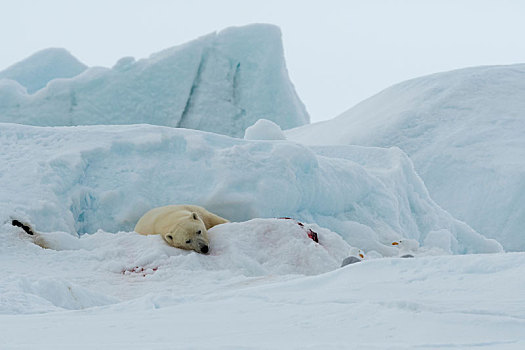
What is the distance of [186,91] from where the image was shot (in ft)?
46.0

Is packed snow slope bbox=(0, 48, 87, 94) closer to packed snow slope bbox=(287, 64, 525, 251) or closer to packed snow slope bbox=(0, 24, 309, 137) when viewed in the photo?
packed snow slope bbox=(0, 24, 309, 137)

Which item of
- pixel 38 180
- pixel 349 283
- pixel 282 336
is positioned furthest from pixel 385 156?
pixel 282 336

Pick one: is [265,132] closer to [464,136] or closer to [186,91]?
[464,136]

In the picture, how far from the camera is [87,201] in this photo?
236 inches

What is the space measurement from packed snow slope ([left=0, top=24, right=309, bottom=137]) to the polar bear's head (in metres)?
8.86

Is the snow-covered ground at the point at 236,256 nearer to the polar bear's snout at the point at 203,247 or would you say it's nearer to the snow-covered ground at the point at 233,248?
the snow-covered ground at the point at 233,248

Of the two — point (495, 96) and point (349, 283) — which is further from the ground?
point (349, 283)

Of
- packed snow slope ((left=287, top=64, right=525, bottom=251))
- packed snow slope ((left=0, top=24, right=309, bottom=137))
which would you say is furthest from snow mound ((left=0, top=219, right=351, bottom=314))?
packed snow slope ((left=0, top=24, right=309, bottom=137))

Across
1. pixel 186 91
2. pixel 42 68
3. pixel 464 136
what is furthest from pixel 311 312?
pixel 42 68

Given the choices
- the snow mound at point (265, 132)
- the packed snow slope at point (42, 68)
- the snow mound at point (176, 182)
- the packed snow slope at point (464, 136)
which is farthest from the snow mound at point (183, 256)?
the packed snow slope at point (42, 68)

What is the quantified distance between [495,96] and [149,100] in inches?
275

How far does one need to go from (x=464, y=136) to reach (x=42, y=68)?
466 inches

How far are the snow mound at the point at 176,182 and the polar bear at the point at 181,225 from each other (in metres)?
0.48

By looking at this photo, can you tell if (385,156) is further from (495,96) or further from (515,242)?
(495,96)
